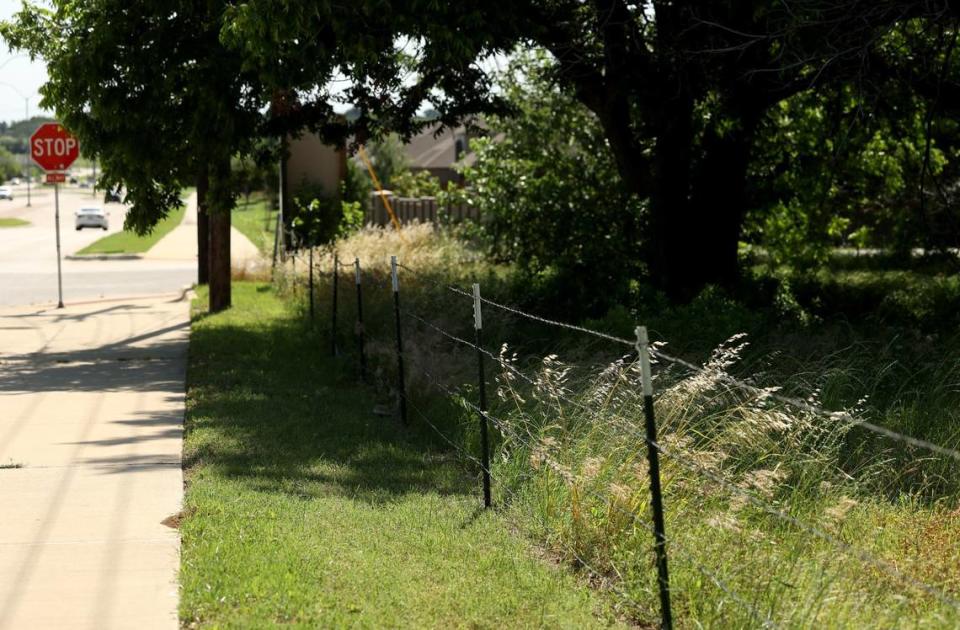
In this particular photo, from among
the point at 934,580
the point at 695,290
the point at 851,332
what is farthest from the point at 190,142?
the point at 934,580

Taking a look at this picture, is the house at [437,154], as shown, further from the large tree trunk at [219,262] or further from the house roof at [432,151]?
the large tree trunk at [219,262]

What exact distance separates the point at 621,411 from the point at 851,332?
4660 mm

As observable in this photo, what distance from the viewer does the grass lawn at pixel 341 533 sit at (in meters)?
6.29

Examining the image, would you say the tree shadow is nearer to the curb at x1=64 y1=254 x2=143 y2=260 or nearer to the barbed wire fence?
the barbed wire fence

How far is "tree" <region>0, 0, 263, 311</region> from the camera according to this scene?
16.8m

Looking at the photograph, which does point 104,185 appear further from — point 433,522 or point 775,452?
point 775,452

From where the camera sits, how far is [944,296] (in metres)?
17.9

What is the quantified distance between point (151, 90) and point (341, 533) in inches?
437

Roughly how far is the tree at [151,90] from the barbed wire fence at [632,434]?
4.14 m

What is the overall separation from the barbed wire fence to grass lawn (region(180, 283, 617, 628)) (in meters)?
0.28

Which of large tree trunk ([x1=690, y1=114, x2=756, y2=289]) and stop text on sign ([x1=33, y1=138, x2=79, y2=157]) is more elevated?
stop text on sign ([x1=33, y1=138, x2=79, y2=157])

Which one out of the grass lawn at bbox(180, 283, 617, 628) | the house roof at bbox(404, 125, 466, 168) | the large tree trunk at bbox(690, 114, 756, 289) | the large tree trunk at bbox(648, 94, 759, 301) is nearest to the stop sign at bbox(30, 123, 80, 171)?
the large tree trunk at bbox(648, 94, 759, 301)

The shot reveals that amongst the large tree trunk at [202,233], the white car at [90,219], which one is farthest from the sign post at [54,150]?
the white car at [90,219]

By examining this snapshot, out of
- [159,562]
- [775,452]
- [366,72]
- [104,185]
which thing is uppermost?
[366,72]
